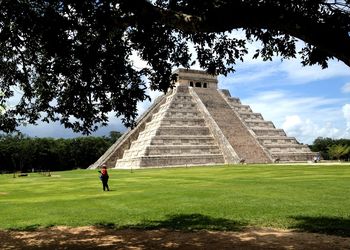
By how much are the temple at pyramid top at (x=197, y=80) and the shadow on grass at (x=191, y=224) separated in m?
56.9

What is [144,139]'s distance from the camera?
56188 millimetres

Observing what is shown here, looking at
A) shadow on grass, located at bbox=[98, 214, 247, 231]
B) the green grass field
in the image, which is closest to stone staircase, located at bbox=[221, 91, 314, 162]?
the green grass field

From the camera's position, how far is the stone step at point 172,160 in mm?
49875

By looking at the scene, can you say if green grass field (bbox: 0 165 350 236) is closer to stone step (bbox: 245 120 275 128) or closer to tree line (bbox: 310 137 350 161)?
stone step (bbox: 245 120 275 128)

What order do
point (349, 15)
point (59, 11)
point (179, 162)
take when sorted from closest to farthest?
point (349, 15) → point (59, 11) → point (179, 162)

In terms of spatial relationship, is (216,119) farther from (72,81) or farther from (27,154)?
(72,81)

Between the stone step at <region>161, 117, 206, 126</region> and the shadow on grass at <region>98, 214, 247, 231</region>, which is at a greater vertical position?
the stone step at <region>161, 117, 206, 126</region>

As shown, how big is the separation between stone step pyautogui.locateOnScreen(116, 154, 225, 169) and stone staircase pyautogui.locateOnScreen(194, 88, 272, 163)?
3186mm

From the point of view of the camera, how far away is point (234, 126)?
60.3 metres

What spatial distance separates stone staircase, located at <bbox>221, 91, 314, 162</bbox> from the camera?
190 ft

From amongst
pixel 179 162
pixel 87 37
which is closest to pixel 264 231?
pixel 87 37

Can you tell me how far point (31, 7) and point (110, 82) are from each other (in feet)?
8.21

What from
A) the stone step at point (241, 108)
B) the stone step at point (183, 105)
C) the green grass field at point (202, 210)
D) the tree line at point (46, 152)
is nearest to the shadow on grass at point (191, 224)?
the green grass field at point (202, 210)

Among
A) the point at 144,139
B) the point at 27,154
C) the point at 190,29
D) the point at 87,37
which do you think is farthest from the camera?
the point at 27,154
